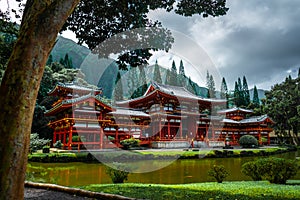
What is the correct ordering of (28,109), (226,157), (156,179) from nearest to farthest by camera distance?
(28,109), (156,179), (226,157)

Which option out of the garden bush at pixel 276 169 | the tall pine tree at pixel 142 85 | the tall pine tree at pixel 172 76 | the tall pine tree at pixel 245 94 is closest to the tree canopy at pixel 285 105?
the tall pine tree at pixel 245 94

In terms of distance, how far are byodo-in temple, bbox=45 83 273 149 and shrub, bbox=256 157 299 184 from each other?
1664 cm

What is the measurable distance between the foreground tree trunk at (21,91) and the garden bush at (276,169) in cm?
653

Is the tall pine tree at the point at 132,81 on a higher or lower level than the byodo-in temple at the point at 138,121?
higher

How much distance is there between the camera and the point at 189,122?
30.9m

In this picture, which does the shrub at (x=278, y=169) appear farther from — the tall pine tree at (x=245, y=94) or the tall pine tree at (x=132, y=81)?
the tall pine tree at (x=245, y=94)

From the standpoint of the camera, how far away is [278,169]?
6777mm

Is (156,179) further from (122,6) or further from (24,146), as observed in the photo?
(24,146)

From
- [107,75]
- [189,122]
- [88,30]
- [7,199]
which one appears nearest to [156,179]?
[88,30]

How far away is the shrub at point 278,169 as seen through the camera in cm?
664

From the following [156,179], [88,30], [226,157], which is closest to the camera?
[88,30]

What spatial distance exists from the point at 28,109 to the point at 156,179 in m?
7.93

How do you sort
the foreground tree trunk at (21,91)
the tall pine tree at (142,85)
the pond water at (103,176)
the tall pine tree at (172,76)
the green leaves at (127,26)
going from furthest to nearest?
the tall pine tree at (172,76)
the tall pine tree at (142,85)
the pond water at (103,176)
the green leaves at (127,26)
the foreground tree trunk at (21,91)

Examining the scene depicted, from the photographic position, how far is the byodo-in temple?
21953 millimetres
